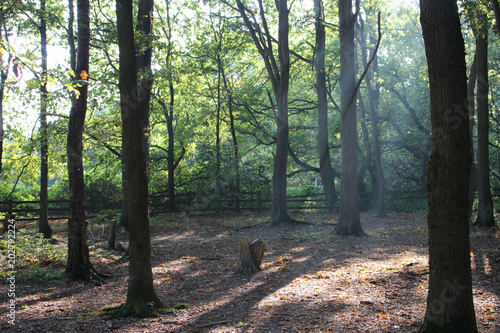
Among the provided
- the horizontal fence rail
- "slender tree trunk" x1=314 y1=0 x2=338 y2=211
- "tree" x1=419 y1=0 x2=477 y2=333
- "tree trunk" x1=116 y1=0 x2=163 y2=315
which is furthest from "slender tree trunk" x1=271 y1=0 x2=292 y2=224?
"tree" x1=419 y1=0 x2=477 y2=333

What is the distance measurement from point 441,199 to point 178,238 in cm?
1084

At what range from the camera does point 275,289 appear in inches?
279

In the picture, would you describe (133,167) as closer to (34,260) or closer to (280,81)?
(34,260)

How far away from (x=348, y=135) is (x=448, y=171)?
891 centimetres

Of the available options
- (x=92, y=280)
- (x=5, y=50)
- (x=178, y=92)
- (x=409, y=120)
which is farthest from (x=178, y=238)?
(x=409, y=120)

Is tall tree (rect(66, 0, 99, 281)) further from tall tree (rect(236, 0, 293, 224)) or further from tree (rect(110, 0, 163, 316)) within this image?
tall tree (rect(236, 0, 293, 224))

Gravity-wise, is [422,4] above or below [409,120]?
below

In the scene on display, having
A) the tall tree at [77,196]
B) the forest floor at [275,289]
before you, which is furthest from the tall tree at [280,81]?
the tall tree at [77,196]

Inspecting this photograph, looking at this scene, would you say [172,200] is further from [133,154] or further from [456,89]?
[456,89]

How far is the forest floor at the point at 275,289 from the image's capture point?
203 inches

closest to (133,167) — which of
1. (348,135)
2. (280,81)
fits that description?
(348,135)

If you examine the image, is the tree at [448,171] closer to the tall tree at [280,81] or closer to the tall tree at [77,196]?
the tall tree at [77,196]

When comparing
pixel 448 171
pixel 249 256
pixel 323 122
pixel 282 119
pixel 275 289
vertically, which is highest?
pixel 323 122

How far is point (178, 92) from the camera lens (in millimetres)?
23469
